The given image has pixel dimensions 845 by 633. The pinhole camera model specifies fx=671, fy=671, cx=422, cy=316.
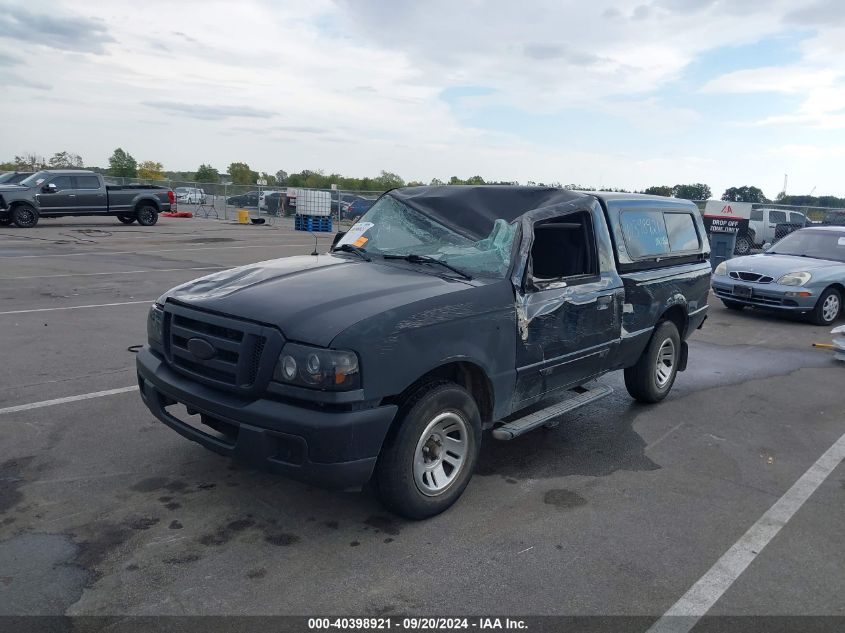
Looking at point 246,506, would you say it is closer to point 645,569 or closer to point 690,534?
point 645,569

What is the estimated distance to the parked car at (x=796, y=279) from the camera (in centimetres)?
1044

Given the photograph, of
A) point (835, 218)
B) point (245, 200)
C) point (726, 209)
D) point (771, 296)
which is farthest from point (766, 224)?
point (245, 200)

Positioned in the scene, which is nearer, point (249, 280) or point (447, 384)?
point (447, 384)

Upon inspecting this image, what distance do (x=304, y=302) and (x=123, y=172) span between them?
60048 mm

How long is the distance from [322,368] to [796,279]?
9669mm

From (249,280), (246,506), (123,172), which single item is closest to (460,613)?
(246,506)

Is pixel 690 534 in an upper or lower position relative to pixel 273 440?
lower

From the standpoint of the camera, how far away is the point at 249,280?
13.5ft

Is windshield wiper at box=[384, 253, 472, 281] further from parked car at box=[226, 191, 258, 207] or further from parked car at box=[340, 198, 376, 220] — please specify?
parked car at box=[226, 191, 258, 207]

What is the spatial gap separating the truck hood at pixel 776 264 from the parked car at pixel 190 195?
31.5 metres

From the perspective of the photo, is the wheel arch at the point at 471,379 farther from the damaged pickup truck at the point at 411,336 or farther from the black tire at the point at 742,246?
the black tire at the point at 742,246

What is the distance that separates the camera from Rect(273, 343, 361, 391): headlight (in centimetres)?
327

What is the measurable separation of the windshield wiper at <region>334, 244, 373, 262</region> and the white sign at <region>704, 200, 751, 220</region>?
13748 mm

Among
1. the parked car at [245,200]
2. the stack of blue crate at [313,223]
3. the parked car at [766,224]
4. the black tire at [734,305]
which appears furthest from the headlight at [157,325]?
the parked car at [245,200]
